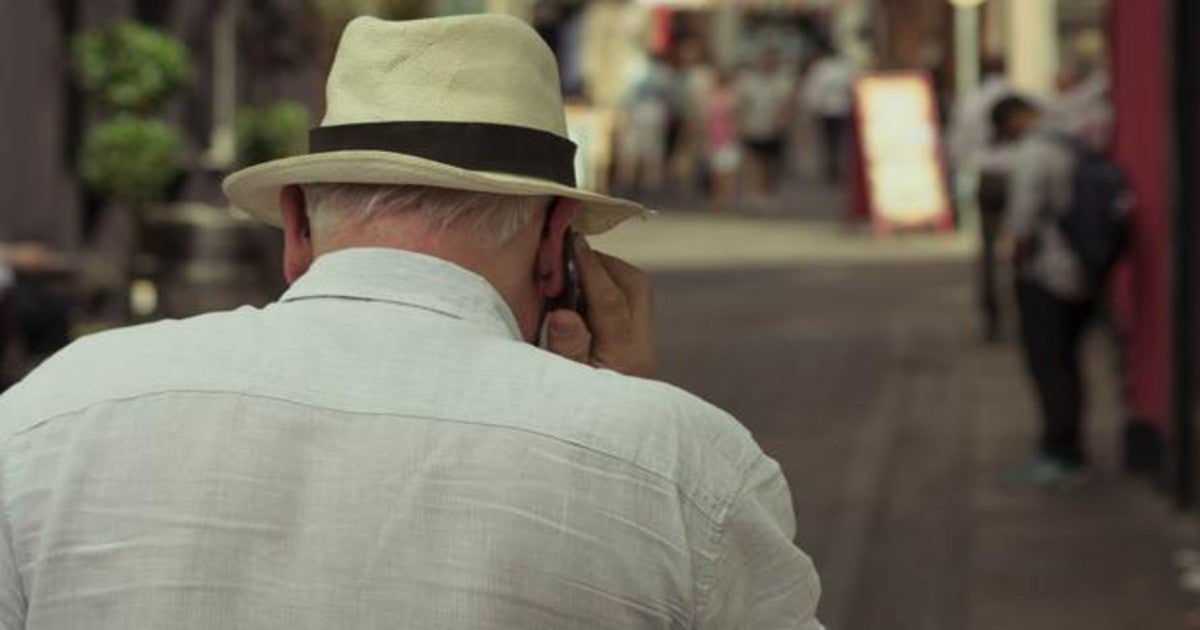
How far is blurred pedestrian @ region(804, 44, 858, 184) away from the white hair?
3466 cm

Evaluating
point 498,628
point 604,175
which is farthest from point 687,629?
point 604,175

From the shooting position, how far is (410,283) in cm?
291

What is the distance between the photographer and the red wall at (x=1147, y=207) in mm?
13367

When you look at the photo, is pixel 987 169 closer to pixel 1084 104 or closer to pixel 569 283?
pixel 1084 104

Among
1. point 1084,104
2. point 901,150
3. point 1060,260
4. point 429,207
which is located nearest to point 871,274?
point 901,150

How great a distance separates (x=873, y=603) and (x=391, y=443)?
8.12 metres

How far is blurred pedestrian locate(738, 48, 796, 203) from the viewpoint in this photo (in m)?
37.5

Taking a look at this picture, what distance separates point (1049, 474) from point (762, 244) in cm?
1598

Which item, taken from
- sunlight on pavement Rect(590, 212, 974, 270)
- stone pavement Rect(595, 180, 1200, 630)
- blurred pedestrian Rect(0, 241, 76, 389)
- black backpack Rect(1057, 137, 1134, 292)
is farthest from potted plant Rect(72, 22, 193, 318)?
sunlight on pavement Rect(590, 212, 974, 270)

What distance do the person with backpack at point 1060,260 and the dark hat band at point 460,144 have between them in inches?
400

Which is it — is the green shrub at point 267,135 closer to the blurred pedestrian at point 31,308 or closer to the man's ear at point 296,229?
the blurred pedestrian at point 31,308

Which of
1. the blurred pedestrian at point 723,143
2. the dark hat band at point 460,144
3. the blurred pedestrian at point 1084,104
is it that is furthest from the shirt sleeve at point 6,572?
the blurred pedestrian at point 723,143

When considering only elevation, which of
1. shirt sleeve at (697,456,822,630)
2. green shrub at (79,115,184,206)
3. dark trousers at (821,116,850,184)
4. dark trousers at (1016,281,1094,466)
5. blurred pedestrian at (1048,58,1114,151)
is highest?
shirt sleeve at (697,456,822,630)

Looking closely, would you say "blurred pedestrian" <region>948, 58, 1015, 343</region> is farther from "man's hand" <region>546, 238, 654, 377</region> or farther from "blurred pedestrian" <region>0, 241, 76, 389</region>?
"man's hand" <region>546, 238, 654, 377</region>
